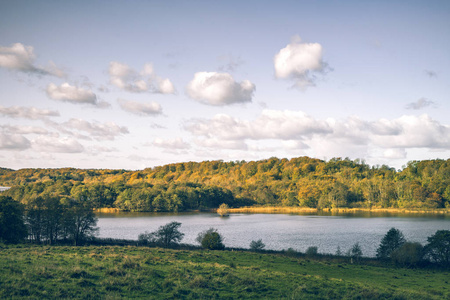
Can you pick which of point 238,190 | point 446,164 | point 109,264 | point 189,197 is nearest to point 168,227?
point 109,264

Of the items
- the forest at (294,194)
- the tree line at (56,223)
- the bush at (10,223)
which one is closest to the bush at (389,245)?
the tree line at (56,223)

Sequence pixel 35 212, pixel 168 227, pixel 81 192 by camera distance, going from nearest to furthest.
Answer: pixel 168 227 → pixel 35 212 → pixel 81 192

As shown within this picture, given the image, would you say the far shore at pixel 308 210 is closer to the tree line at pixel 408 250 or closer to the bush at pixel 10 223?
the tree line at pixel 408 250

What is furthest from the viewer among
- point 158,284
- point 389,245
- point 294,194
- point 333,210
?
point 294,194

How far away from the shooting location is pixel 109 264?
23812 millimetres

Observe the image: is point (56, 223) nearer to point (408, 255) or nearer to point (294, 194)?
point (408, 255)

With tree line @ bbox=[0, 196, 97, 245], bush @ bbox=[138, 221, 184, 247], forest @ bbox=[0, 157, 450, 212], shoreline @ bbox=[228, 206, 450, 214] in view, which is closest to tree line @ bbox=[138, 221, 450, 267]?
bush @ bbox=[138, 221, 184, 247]

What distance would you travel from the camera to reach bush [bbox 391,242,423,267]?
40.5 metres

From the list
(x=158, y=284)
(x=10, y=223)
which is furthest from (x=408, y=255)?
(x=10, y=223)

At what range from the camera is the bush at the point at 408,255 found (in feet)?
133

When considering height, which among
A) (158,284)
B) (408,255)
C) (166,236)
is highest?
(158,284)

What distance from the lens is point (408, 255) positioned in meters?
40.7

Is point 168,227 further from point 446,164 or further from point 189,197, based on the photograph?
point 446,164

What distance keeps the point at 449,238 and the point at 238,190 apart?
140 metres
